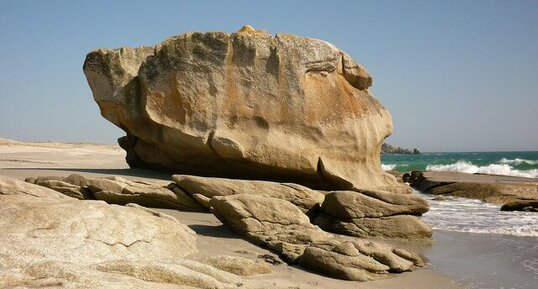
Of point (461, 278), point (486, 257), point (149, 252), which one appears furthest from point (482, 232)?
point (149, 252)

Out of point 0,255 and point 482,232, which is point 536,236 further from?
point 0,255

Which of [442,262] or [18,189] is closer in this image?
[18,189]

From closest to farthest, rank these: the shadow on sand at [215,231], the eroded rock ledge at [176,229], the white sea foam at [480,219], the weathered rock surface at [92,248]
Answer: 1. the weathered rock surface at [92,248]
2. the eroded rock ledge at [176,229]
3. the shadow on sand at [215,231]
4. the white sea foam at [480,219]

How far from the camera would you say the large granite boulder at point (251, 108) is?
43.1 feet

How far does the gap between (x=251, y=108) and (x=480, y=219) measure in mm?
7150

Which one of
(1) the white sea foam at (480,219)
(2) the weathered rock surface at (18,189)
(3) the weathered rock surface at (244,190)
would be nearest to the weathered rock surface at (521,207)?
(1) the white sea foam at (480,219)

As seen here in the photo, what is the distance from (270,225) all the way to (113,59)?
8.01m

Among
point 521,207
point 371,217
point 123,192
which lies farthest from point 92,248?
point 521,207

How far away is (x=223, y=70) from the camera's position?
1333 cm

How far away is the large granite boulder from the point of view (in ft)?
43.1

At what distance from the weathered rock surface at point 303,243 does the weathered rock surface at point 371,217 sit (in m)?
1.59

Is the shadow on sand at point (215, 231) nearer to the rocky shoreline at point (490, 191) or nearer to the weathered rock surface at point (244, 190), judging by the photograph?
the weathered rock surface at point (244, 190)

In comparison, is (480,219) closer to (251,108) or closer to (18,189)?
(251,108)

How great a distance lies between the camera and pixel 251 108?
13281 millimetres
